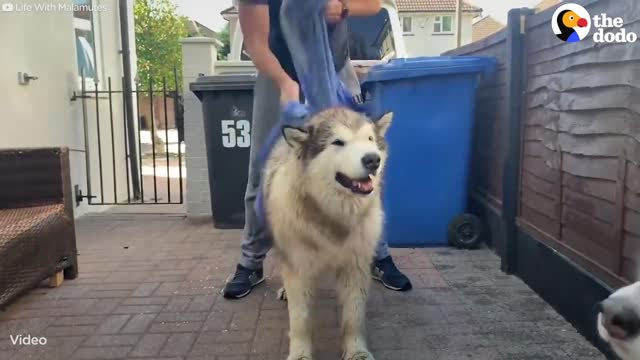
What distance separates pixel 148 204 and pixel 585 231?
19.4 feet

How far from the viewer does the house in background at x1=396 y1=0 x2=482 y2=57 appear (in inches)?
1639

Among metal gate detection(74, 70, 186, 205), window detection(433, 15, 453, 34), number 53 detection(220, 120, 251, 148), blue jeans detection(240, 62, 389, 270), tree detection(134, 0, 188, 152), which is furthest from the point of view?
window detection(433, 15, 453, 34)

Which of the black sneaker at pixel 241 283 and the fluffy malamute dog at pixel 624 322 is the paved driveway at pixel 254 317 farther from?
the fluffy malamute dog at pixel 624 322

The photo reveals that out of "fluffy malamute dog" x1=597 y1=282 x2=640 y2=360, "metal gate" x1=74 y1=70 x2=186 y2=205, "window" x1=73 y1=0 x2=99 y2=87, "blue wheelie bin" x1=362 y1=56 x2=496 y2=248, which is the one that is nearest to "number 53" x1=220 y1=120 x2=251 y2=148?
"metal gate" x1=74 y1=70 x2=186 y2=205

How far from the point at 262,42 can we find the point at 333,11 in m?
0.42

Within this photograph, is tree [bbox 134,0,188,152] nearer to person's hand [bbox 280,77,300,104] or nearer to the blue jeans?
the blue jeans

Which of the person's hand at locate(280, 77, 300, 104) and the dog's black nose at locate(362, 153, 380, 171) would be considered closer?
the dog's black nose at locate(362, 153, 380, 171)

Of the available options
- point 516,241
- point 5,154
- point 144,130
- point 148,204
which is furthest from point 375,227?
point 144,130

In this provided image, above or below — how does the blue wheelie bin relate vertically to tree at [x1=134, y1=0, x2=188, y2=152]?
below

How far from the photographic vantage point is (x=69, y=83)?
6.84 m

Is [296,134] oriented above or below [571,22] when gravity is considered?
below

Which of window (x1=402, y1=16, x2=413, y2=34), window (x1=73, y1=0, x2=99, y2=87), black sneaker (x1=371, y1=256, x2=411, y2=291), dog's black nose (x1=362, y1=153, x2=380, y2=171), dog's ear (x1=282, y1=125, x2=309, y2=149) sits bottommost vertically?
black sneaker (x1=371, y1=256, x2=411, y2=291)

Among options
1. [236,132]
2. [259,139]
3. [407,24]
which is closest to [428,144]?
[259,139]

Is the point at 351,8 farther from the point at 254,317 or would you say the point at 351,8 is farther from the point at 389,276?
the point at 254,317
